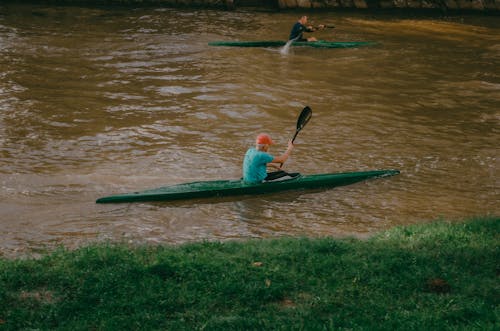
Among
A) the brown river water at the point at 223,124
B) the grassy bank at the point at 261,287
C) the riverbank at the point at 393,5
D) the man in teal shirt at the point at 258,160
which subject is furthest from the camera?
the riverbank at the point at 393,5

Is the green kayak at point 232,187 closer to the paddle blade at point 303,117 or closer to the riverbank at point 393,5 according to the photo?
the paddle blade at point 303,117

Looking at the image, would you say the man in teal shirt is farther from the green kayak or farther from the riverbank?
the riverbank

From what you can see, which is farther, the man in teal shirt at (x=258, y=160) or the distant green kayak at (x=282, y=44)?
the distant green kayak at (x=282, y=44)

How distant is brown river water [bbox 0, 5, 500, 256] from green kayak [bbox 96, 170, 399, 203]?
13 centimetres

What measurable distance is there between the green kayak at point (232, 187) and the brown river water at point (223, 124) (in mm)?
131

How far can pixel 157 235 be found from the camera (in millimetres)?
8094

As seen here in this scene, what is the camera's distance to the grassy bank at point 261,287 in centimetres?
493

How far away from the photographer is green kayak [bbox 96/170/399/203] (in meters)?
9.04

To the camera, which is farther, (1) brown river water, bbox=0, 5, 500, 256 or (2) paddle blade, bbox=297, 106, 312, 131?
(2) paddle blade, bbox=297, 106, 312, 131

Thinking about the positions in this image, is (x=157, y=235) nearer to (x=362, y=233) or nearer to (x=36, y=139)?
(x=362, y=233)

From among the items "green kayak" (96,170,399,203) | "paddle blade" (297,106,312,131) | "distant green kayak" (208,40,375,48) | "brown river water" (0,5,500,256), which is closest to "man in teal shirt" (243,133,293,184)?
"green kayak" (96,170,399,203)

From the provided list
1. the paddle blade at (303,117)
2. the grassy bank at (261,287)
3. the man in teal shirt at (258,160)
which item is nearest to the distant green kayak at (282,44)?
the paddle blade at (303,117)

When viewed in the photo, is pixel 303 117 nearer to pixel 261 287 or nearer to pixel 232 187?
pixel 232 187

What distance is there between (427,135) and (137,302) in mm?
8877
